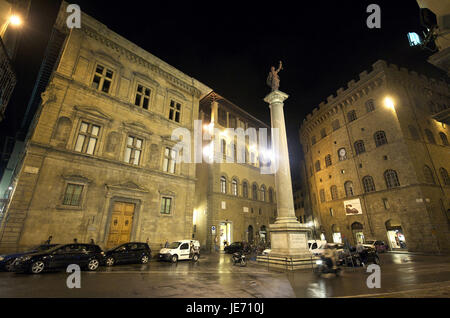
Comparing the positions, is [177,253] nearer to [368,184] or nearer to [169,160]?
[169,160]

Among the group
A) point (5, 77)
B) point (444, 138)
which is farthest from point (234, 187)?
point (444, 138)

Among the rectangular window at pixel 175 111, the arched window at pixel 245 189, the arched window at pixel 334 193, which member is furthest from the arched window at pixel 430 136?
the rectangular window at pixel 175 111

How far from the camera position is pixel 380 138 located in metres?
26.5

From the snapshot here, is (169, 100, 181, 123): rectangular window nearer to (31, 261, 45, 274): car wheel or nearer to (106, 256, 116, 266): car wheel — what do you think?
(106, 256, 116, 266): car wheel

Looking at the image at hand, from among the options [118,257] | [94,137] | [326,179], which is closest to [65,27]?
[94,137]

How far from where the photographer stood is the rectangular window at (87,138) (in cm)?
1515

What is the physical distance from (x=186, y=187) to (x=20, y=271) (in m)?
12.3

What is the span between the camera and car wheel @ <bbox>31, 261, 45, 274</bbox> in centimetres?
912

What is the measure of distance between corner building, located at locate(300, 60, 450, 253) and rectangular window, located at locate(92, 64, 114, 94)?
97.7 feet

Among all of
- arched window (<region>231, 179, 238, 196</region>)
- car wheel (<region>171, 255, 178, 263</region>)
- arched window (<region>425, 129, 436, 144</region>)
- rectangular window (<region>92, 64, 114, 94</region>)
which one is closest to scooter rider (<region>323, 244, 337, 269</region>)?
car wheel (<region>171, 255, 178, 263</region>)

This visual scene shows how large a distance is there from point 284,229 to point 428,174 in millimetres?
23115

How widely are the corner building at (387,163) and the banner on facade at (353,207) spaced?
0.13 m

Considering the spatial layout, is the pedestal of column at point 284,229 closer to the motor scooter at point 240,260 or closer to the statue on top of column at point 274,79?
the motor scooter at point 240,260

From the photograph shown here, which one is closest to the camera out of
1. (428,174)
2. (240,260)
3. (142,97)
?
(240,260)
